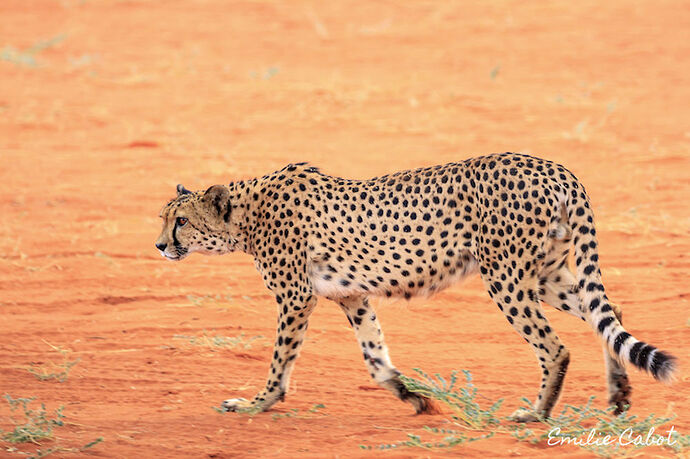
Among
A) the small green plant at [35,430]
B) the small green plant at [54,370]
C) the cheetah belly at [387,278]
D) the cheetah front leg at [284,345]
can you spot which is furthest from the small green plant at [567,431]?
the small green plant at [54,370]

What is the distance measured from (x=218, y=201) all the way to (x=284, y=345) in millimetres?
1089

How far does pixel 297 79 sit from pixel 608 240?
8.70m

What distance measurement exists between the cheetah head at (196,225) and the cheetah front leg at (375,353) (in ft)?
3.08

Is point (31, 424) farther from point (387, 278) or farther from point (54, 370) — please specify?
point (387, 278)

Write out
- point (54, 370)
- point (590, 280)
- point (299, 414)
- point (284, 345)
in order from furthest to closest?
point (54, 370), point (284, 345), point (299, 414), point (590, 280)

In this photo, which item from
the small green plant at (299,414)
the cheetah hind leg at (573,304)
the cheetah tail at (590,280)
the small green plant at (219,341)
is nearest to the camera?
the cheetah tail at (590,280)

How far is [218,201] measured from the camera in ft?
22.5

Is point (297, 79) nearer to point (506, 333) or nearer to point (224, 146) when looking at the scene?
point (224, 146)

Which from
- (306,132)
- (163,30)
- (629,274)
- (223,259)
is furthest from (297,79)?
(629,274)

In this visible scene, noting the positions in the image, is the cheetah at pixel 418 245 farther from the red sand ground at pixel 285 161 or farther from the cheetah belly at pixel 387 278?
the red sand ground at pixel 285 161

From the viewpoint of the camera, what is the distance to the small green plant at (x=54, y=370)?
7.07m

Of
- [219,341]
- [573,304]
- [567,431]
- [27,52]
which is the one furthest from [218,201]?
[27,52]

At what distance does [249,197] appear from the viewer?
6879mm

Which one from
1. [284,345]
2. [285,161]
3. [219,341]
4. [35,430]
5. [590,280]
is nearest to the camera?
[35,430]
